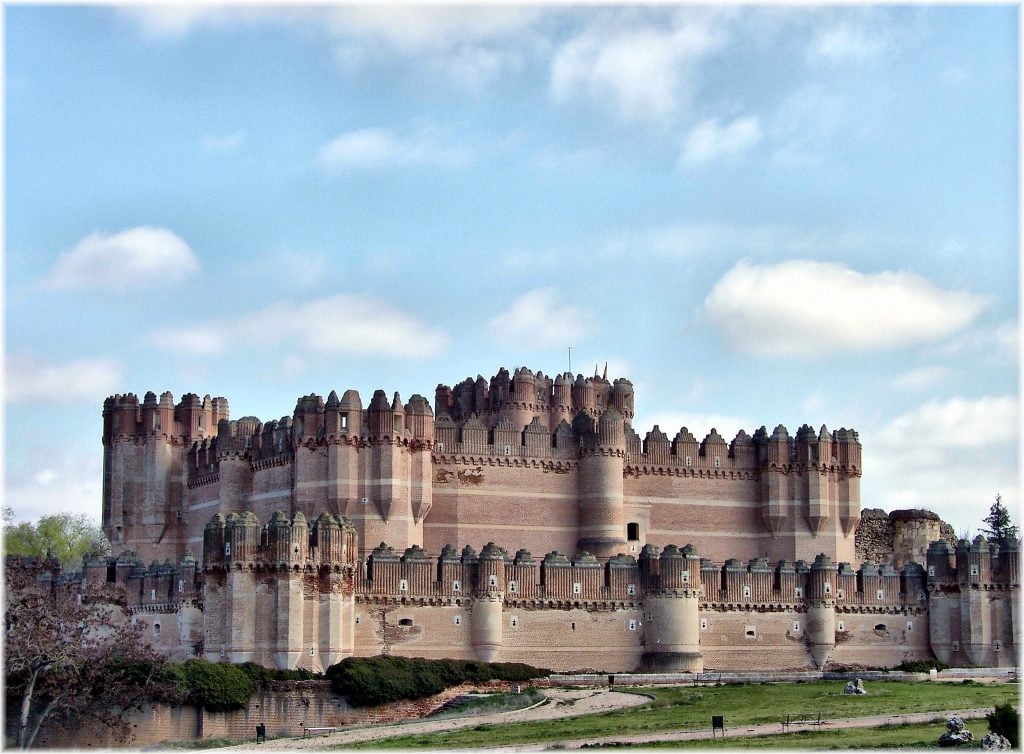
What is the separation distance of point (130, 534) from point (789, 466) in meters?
32.1

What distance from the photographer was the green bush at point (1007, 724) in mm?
41522

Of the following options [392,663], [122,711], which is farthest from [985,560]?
[122,711]

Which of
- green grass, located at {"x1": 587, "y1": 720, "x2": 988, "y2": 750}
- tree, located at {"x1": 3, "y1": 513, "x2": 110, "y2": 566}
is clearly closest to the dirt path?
green grass, located at {"x1": 587, "y1": 720, "x2": 988, "y2": 750}

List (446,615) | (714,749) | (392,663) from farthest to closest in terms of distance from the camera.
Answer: (446,615) → (392,663) → (714,749)

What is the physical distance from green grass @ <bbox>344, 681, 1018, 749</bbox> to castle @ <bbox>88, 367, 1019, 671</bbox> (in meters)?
6.03

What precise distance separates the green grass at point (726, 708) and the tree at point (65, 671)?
1000cm

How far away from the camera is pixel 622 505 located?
255 feet

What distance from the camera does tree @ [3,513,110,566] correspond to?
342ft

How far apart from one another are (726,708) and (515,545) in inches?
862

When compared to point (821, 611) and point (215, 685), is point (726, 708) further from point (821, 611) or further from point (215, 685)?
point (215, 685)

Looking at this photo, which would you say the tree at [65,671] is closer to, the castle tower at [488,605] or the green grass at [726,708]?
the green grass at [726,708]

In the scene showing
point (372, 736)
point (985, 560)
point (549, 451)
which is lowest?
point (372, 736)

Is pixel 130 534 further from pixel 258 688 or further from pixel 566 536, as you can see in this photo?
pixel 258 688

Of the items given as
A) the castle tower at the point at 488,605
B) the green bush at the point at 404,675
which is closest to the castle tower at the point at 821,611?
the green bush at the point at 404,675
